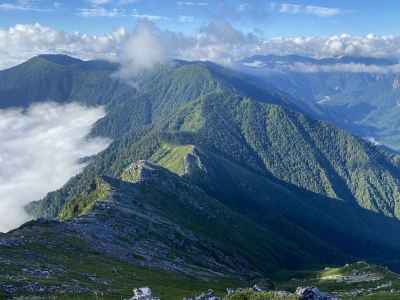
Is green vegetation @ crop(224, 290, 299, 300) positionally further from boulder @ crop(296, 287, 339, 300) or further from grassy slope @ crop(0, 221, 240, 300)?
grassy slope @ crop(0, 221, 240, 300)

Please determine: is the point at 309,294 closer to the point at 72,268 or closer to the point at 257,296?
the point at 257,296

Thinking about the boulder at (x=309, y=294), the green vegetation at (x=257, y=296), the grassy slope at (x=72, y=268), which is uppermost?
the boulder at (x=309, y=294)

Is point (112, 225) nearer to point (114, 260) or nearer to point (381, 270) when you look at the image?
point (114, 260)

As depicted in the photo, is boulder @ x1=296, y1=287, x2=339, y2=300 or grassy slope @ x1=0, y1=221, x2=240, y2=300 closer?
boulder @ x1=296, y1=287, x2=339, y2=300

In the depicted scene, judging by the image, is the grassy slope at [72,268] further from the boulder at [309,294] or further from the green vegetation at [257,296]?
the boulder at [309,294]

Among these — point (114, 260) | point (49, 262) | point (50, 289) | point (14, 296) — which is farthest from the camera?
point (114, 260)

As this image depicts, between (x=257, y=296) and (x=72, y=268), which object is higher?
(x=257, y=296)

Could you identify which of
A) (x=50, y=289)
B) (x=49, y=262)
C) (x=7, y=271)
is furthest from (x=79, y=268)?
(x=50, y=289)

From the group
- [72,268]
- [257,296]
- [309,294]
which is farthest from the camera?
[72,268]

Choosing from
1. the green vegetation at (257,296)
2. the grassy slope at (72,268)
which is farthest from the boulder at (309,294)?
the grassy slope at (72,268)

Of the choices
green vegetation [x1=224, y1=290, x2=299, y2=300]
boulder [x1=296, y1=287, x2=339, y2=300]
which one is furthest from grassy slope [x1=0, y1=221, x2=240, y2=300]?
boulder [x1=296, y1=287, x2=339, y2=300]

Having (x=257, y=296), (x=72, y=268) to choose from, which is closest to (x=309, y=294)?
(x=257, y=296)
